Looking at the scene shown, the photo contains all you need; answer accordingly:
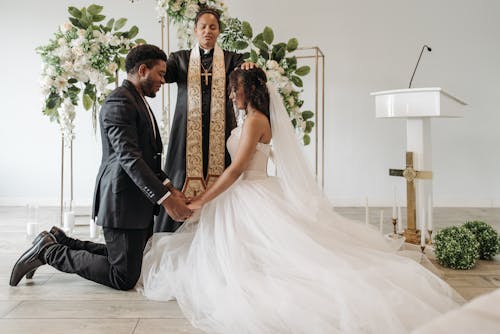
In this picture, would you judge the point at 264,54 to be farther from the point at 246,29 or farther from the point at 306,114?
the point at 306,114

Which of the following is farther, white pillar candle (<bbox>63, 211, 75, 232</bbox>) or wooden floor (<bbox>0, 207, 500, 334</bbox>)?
white pillar candle (<bbox>63, 211, 75, 232</bbox>)

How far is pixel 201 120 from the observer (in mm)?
3605

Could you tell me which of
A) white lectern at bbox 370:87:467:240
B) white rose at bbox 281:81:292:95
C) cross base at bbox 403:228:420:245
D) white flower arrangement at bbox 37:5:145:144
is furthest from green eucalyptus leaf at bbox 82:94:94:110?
cross base at bbox 403:228:420:245

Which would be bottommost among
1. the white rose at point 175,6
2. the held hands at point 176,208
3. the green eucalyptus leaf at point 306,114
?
the held hands at point 176,208

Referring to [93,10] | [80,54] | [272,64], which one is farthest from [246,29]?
[80,54]

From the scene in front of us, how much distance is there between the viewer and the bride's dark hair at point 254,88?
116 inches

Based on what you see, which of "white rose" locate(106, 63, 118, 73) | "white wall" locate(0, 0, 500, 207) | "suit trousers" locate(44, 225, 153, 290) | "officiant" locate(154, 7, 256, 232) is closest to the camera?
"suit trousers" locate(44, 225, 153, 290)

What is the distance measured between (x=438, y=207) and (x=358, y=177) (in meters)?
1.11

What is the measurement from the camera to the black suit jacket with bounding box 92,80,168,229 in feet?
8.73

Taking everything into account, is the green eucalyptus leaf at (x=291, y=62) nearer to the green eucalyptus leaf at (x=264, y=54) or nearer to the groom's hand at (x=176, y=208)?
the green eucalyptus leaf at (x=264, y=54)

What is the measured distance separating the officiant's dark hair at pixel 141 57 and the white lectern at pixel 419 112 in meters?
2.00

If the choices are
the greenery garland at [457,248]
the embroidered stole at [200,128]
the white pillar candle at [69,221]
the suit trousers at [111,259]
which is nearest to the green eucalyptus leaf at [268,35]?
the embroidered stole at [200,128]

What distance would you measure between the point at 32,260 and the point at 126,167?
884 mm

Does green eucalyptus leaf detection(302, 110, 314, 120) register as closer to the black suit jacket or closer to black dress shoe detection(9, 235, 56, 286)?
the black suit jacket
